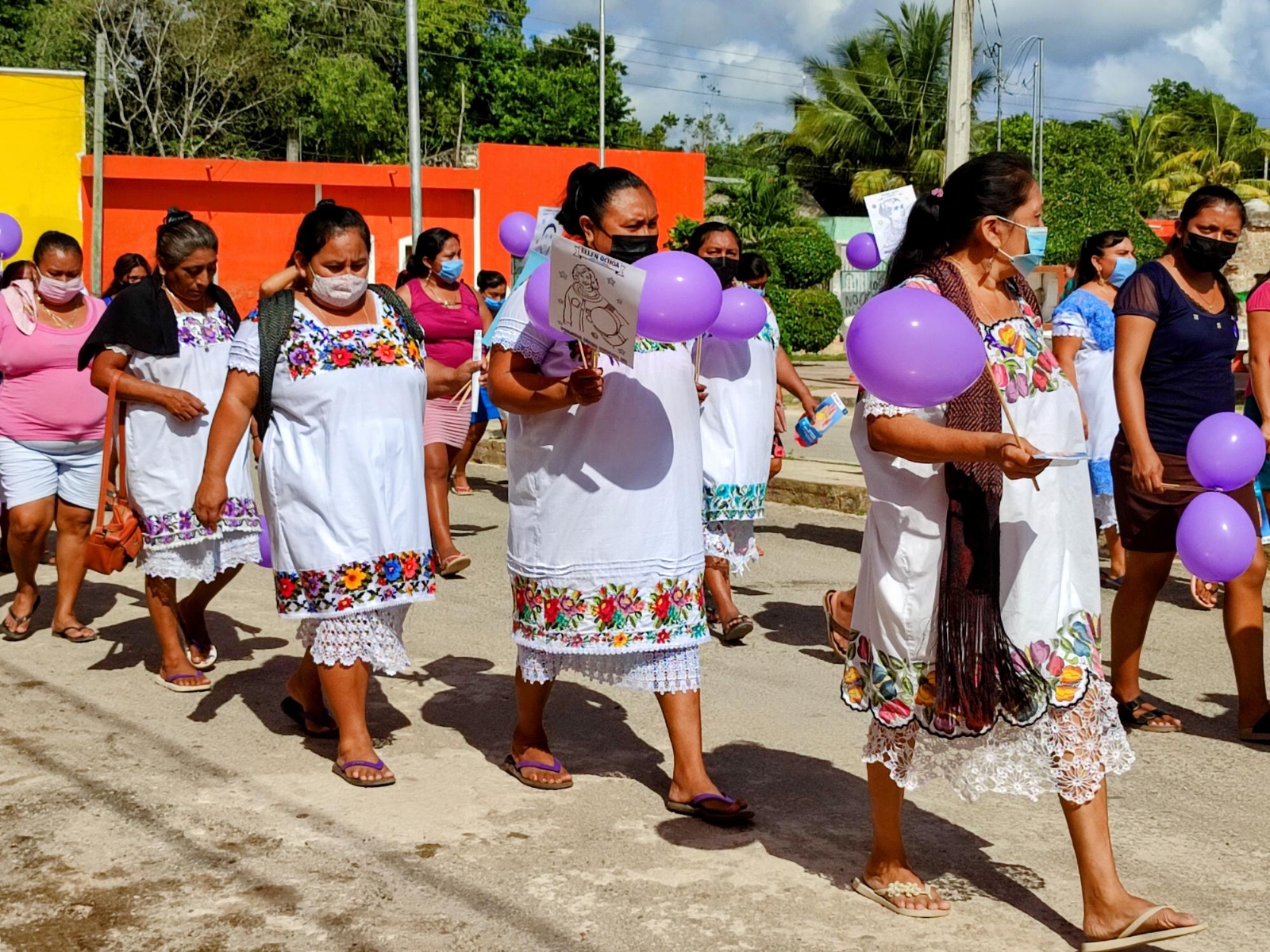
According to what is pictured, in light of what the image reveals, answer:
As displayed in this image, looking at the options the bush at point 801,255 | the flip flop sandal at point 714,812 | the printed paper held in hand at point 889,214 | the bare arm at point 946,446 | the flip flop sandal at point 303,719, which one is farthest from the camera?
the bush at point 801,255

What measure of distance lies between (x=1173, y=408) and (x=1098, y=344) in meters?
2.62

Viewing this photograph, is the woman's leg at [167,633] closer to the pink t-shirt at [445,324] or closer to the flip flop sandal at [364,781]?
the flip flop sandal at [364,781]

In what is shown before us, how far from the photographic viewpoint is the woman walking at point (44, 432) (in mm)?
7355

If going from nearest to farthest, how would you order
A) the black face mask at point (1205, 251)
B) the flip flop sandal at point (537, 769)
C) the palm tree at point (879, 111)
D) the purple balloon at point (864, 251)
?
the flip flop sandal at point (537, 769), the black face mask at point (1205, 251), the purple balloon at point (864, 251), the palm tree at point (879, 111)

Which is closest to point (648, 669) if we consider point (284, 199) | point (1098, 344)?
point (1098, 344)

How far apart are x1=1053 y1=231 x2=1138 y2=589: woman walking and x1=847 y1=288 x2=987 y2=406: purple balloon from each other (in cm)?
403

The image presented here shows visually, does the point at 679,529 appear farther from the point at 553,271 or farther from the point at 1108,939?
the point at 1108,939

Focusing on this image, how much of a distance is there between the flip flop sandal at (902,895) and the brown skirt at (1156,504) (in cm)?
218

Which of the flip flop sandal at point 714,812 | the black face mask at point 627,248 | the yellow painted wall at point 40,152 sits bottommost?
the flip flop sandal at point 714,812

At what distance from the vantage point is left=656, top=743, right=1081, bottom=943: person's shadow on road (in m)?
4.13

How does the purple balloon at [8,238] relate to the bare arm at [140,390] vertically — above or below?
above

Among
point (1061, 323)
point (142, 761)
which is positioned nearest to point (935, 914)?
point (142, 761)

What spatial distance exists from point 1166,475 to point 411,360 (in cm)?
287

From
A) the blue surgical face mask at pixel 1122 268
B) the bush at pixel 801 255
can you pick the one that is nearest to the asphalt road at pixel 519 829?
the blue surgical face mask at pixel 1122 268
